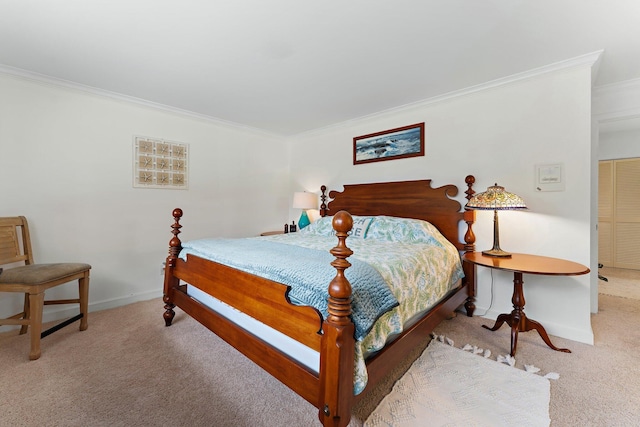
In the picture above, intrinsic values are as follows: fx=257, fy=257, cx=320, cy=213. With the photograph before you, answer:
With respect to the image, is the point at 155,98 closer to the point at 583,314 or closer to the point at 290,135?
the point at 290,135

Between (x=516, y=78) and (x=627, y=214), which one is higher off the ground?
(x=516, y=78)

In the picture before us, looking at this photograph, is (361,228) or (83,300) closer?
(83,300)

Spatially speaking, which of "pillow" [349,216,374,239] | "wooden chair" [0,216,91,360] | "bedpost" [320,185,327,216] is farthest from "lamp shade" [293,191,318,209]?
"wooden chair" [0,216,91,360]

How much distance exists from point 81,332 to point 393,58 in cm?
347

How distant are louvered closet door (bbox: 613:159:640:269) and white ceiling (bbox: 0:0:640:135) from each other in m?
2.91

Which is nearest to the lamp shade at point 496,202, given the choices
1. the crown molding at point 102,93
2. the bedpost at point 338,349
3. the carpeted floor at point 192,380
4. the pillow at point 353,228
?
the carpeted floor at point 192,380

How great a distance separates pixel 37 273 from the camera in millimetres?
1912

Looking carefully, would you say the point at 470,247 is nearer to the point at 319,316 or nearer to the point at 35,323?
the point at 319,316

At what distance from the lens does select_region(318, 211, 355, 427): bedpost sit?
1.02 m

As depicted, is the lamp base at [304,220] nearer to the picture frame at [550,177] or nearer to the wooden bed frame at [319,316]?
the wooden bed frame at [319,316]

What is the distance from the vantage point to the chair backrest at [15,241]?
2.08 meters

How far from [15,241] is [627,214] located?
7944 millimetres

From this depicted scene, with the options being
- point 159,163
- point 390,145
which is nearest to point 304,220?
point 390,145

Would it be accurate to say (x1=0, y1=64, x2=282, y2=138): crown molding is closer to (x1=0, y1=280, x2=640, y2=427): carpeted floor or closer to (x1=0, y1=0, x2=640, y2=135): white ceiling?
(x1=0, y1=0, x2=640, y2=135): white ceiling
